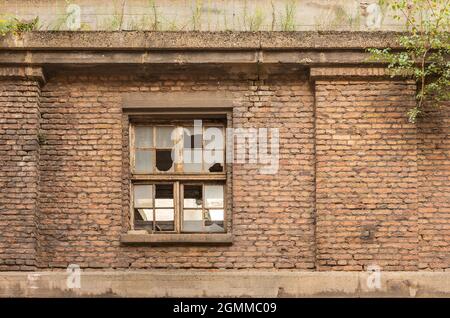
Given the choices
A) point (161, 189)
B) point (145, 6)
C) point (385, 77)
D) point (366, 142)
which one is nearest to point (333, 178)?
point (366, 142)

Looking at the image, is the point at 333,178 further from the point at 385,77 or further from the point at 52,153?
the point at 52,153

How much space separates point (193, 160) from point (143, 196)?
2.53ft

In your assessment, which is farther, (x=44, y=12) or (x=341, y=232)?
(x=44, y=12)

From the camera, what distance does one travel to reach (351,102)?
925 cm

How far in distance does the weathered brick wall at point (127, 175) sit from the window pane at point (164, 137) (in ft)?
1.46

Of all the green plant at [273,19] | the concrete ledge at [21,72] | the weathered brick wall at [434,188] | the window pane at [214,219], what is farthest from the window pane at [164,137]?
the weathered brick wall at [434,188]

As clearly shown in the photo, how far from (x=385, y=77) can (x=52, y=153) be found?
13.8 feet

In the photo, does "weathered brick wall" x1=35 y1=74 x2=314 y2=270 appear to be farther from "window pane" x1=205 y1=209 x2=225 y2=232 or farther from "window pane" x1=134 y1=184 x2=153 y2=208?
"window pane" x1=205 y1=209 x2=225 y2=232

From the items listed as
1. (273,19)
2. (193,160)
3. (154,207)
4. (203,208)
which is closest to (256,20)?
(273,19)

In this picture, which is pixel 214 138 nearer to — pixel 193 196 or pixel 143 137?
pixel 193 196

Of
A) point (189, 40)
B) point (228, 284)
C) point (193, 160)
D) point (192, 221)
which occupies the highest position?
point (189, 40)

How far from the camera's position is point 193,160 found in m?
9.50

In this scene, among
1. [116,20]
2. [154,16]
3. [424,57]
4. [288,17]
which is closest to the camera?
[424,57]

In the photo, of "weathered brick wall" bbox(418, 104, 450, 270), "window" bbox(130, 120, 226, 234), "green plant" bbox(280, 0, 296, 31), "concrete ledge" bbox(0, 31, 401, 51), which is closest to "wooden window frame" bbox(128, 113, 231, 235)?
"window" bbox(130, 120, 226, 234)
